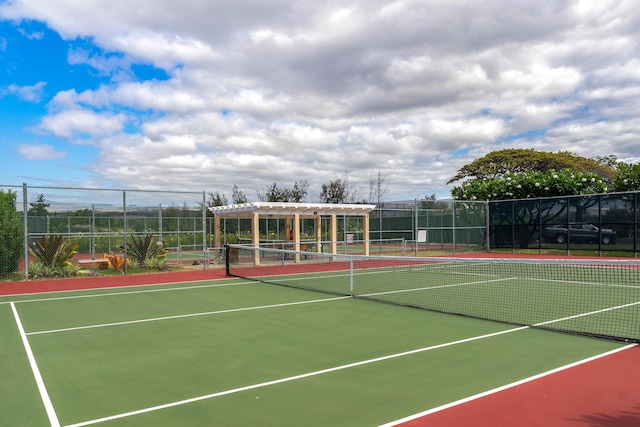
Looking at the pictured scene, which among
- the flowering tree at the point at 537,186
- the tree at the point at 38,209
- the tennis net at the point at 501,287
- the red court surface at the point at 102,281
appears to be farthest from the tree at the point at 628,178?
the tree at the point at 38,209

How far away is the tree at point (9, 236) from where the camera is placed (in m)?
17.3

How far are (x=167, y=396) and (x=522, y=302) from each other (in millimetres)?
9168

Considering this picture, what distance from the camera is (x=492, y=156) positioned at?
5453 centimetres

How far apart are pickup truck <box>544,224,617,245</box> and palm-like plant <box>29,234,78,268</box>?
25376 mm

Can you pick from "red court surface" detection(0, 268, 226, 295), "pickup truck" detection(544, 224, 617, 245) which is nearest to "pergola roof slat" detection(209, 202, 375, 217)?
"red court surface" detection(0, 268, 226, 295)

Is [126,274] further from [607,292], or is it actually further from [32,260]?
[607,292]

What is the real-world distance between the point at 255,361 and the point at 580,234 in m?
25.6

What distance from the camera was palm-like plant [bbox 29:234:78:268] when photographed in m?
18.2

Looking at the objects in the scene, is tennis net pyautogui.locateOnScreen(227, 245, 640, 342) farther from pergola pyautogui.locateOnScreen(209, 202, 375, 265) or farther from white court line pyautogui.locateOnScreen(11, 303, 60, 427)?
white court line pyautogui.locateOnScreen(11, 303, 60, 427)

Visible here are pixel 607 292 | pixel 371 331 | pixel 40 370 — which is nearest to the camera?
pixel 40 370

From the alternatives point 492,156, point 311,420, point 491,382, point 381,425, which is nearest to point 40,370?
point 311,420

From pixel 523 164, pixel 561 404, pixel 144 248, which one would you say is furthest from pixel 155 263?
A: pixel 523 164

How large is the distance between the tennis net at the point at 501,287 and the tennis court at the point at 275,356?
0.13 m

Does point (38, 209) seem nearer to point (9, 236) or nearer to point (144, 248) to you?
point (9, 236)
